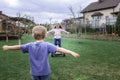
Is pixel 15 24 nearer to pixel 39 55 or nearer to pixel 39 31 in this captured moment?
pixel 39 55

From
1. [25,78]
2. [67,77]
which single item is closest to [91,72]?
[67,77]

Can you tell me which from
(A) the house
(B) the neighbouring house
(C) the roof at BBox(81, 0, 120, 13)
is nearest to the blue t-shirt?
(B) the neighbouring house

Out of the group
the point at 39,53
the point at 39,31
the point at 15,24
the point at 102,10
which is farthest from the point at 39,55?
Result: the point at 102,10

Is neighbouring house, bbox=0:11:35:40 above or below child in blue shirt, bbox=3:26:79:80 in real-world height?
above

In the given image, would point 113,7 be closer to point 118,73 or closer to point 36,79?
point 118,73

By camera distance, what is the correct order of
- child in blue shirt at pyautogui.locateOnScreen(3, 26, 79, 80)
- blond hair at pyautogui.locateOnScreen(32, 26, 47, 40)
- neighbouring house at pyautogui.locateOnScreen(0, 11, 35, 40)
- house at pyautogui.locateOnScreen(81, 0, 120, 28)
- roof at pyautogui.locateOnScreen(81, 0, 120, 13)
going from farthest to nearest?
roof at pyautogui.locateOnScreen(81, 0, 120, 13)
house at pyautogui.locateOnScreen(81, 0, 120, 28)
neighbouring house at pyautogui.locateOnScreen(0, 11, 35, 40)
child in blue shirt at pyautogui.locateOnScreen(3, 26, 79, 80)
blond hair at pyautogui.locateOnScreen(32, 26, 47, 40)

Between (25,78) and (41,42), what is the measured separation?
3953mm

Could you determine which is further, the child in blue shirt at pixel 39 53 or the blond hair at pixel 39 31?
the child in blue shirt at pixel 39 53

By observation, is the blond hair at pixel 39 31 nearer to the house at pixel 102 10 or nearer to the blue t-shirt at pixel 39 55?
the blue t-shirt at pixel 39 55

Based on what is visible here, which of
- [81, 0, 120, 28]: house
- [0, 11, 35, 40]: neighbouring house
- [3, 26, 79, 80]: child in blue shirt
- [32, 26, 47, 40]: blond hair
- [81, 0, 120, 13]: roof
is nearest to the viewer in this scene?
[32, 26, 47, 40]: blond hair

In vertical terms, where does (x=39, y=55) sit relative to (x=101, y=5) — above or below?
below

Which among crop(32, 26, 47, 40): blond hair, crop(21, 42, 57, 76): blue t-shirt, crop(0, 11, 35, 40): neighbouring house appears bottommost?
crop(21, 42, 57, 76): blue t-shirt

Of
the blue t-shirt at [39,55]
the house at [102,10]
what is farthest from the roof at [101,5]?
the blue t-shirt at [39,55]

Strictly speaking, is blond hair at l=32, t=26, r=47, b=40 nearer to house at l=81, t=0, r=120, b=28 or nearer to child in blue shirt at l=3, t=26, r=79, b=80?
child in blue shirt at l=3, t=26, r=79, b=80
